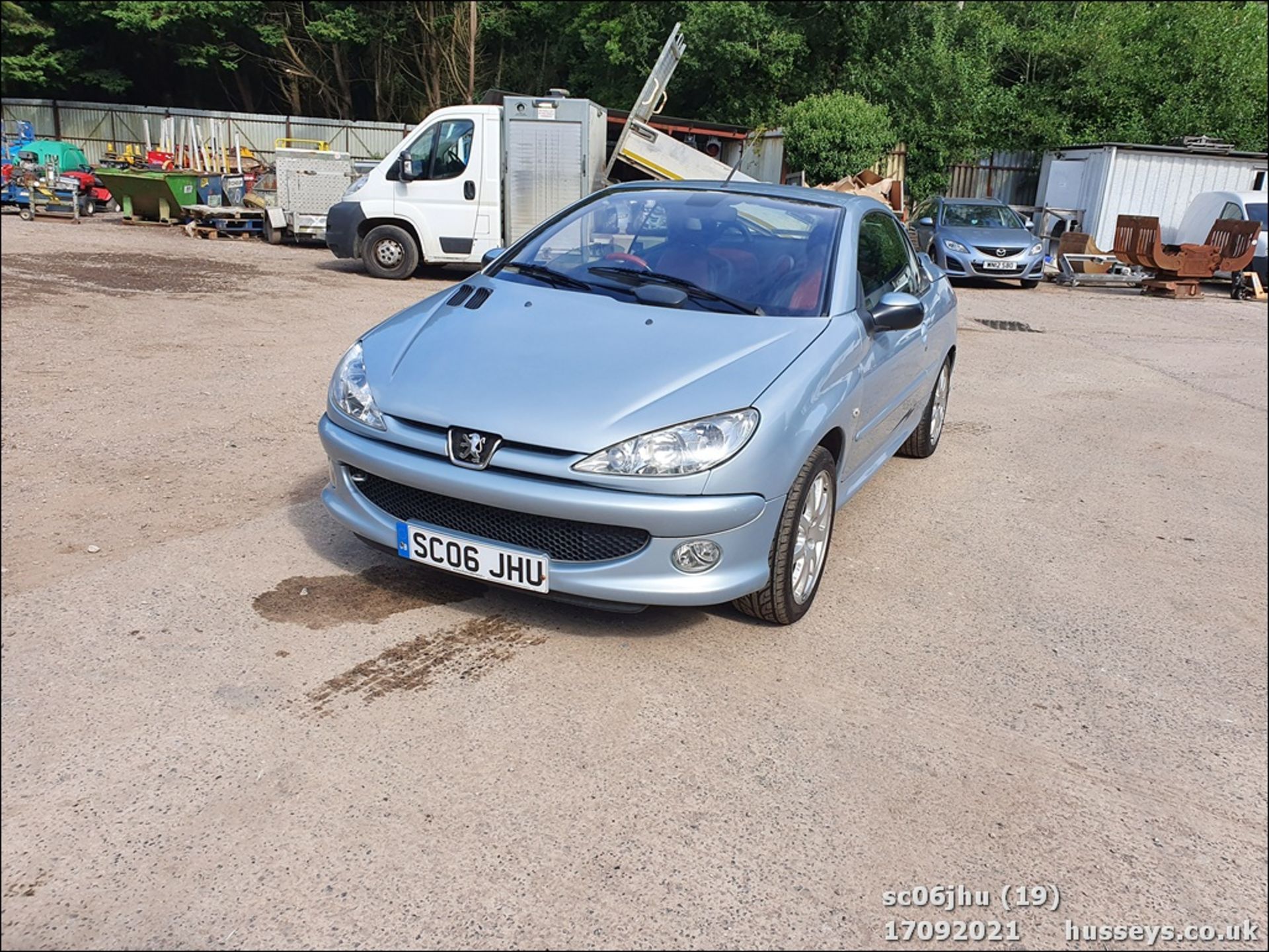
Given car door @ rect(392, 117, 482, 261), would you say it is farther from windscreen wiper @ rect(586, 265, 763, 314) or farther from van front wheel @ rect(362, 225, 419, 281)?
windscreen wiper @ rect(586, 265, 763, 314)

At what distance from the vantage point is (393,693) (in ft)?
10.5

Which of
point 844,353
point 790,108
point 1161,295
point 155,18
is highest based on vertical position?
point 155,18

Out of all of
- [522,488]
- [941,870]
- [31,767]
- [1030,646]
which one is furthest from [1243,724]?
[31,767]

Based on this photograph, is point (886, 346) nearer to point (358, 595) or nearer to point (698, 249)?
point (698, 249)

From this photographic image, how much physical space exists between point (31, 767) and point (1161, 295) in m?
18.8

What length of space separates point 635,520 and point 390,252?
11.4 m

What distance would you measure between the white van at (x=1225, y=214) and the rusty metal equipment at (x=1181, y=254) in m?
0.38

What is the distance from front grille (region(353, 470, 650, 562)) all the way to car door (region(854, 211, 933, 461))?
139 centimetres

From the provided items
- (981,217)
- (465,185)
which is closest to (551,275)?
(465,185)

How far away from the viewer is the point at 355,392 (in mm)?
3764

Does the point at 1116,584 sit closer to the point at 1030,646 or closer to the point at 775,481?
the point at 1030,646

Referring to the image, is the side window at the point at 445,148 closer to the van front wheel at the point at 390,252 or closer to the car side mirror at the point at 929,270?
the van front wheel at the point at 390,252

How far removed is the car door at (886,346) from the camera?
14.2ft

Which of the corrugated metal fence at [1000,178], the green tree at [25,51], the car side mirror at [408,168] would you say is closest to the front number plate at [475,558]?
the car side mirror at [408,168]
